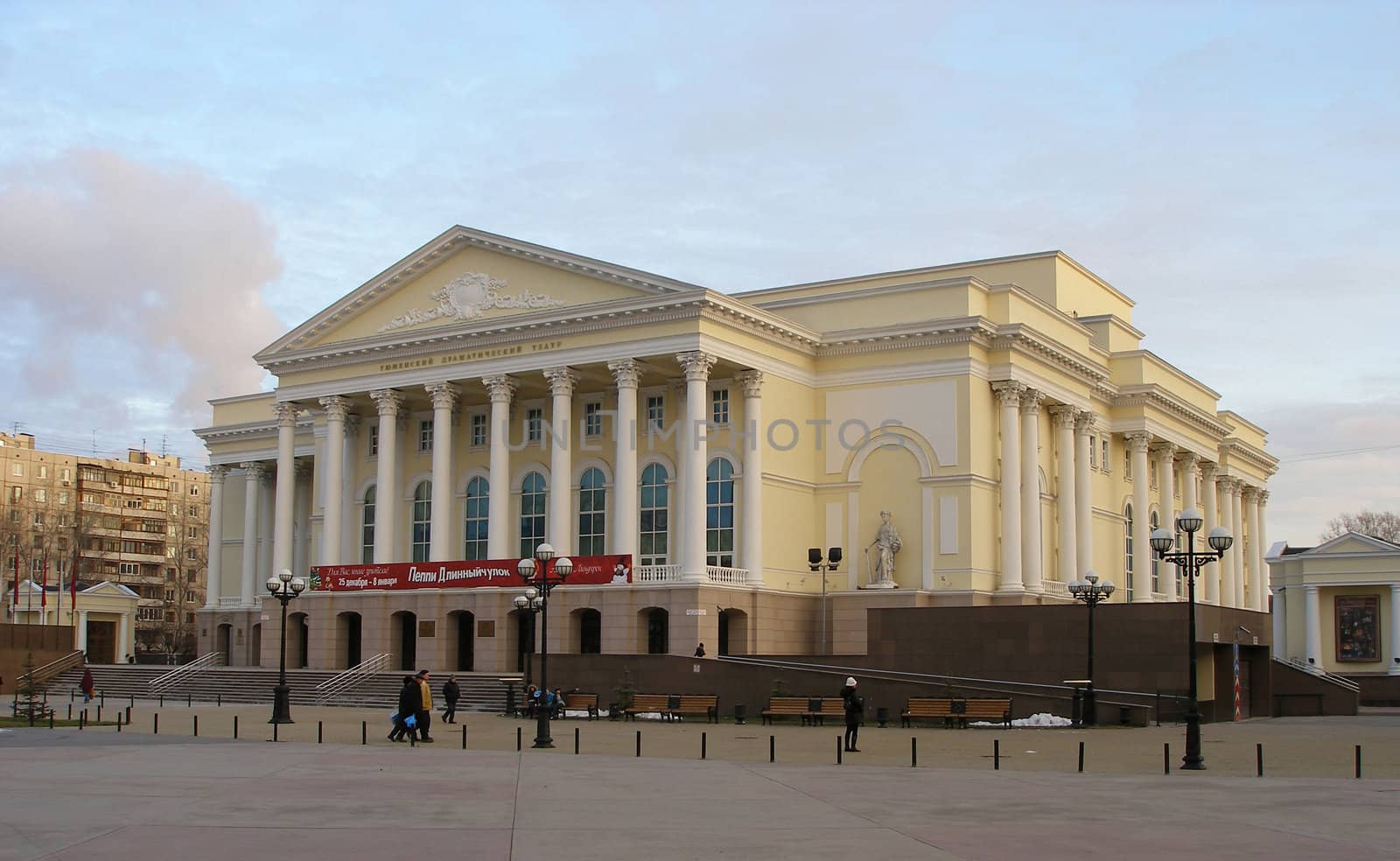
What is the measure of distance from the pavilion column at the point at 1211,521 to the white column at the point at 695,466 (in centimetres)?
3550

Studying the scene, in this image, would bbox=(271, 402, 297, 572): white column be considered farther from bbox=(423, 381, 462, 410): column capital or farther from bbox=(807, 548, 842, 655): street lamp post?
bbox=(807, 548, 842, 655): street lamp post

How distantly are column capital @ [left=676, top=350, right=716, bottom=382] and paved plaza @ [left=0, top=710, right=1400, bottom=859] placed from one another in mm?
20219

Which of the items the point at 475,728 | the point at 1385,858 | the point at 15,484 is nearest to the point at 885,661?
the point at 475,728

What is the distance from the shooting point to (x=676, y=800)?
22.2m

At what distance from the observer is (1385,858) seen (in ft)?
54.2

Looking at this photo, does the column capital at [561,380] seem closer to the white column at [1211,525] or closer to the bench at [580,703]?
the bench at [580,703]

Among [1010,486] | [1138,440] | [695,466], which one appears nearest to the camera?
[695,466]

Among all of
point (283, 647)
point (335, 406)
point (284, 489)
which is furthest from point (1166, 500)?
point (283, 647)

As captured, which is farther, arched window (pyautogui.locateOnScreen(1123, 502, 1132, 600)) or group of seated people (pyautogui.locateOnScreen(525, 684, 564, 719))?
arched window (pyautogui.locateOnScreen(1123, 502, 1132, 600))

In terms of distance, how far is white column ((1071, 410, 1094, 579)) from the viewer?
64750 millimetres

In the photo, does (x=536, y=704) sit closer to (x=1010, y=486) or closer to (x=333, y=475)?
(x=1010, y=486)

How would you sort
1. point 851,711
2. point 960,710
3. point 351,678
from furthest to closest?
point 351,678 < point 960,710 < point 851,711

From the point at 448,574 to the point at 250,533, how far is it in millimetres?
22837

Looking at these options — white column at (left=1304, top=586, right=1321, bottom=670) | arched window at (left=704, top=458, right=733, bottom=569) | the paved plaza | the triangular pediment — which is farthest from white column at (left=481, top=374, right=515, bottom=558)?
white column at (left=1304, top=586, right=1321, bottom=670)
